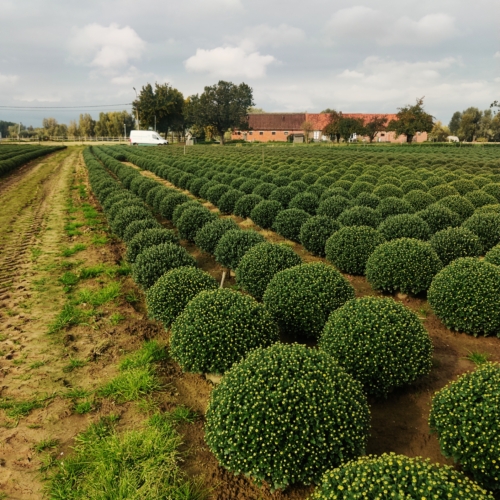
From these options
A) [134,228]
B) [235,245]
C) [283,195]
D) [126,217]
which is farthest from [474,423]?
[283,195]

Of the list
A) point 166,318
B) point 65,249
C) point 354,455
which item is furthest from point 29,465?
point 65,249

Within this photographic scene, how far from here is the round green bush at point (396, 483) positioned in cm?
281

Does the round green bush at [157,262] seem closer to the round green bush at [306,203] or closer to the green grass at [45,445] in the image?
the green grass at [45,445]

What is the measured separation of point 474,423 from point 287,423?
73.0 inches

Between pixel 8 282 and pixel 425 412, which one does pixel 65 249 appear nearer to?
pixel 8 282

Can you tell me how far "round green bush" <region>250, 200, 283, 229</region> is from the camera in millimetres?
13336

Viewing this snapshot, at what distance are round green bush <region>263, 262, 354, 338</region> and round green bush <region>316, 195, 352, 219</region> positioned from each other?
661 cm

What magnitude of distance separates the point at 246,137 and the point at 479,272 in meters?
94.3

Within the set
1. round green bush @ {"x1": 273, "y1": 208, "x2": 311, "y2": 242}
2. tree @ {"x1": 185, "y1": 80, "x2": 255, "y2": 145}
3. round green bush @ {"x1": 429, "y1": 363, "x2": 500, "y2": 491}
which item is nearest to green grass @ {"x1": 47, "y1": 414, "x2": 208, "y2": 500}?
round green bush @ {"x1": 429, "y1": 363, "x2": 500, "y2": 491}

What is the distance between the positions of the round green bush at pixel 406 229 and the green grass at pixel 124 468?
7466mm

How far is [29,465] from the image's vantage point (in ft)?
14.3

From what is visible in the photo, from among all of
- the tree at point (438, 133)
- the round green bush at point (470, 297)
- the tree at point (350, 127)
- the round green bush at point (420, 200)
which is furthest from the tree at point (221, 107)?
the round green bush at point (470, 297)

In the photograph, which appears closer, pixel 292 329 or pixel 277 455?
pixel 277 455

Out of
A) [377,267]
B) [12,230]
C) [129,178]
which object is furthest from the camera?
[129,178]
